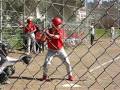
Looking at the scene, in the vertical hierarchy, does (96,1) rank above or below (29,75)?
above

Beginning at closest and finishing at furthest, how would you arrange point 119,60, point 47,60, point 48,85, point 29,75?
point 48,85 → point 47,60 → point 29,75 → point 119,60

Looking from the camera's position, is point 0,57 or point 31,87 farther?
point 31,87

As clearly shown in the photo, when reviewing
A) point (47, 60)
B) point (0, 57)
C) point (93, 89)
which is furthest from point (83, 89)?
point (0, 57)

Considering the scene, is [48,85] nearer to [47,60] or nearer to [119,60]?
[47,60]

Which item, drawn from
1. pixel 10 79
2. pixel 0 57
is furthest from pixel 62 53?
pixel 0 57

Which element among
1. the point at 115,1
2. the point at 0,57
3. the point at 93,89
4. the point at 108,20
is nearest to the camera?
the point at 115,1

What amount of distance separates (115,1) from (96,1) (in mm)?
206

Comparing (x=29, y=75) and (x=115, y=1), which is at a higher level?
(x=115, y=1)

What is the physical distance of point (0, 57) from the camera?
544 cm

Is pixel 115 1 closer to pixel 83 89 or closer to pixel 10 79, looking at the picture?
pixel 83 89

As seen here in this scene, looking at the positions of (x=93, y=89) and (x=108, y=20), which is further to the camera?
(x=93, y=89)

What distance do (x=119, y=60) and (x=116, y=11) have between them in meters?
10.2

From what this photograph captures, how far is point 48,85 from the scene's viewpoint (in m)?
8.30

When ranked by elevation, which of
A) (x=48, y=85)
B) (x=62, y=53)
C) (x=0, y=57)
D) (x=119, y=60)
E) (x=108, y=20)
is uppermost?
(x=108, y=20)
